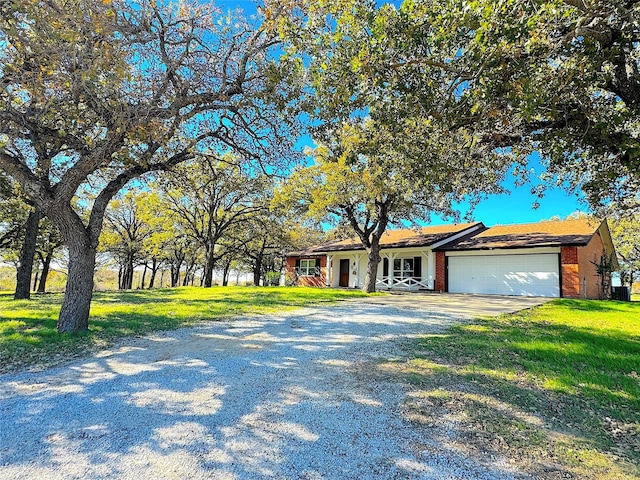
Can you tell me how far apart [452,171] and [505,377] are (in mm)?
4172

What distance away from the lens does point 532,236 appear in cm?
1841

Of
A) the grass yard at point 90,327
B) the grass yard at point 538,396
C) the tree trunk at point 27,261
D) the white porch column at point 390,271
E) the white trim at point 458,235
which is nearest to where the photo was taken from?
the grass yard at point 538,396

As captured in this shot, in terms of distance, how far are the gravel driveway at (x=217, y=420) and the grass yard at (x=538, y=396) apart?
363 mm

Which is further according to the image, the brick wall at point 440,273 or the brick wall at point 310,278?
the brick wall at point 310,278

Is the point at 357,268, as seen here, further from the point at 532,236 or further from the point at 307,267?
the point at 532,236

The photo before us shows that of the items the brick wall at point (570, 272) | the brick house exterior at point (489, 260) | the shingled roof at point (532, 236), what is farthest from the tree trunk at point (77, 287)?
the brick wall at point (570, 272)

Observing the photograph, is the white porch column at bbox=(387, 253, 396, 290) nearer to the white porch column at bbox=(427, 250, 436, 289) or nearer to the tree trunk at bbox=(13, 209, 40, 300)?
the white porch column at bbox=(427, 250, 436, 289)

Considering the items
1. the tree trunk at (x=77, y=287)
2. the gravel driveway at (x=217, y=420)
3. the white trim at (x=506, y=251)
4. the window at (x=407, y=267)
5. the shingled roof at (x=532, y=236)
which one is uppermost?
the shingled roof at (x=532, y=236)

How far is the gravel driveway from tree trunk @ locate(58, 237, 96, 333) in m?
1.50

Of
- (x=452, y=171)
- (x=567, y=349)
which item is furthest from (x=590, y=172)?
(x=567, y=349)

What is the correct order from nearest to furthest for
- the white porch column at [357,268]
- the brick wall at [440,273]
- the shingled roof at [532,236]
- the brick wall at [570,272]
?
the brick wall at [570,272] < the shingled roof at [532,236] < the brick wall at [440,273] < the white porch column at [357,268]

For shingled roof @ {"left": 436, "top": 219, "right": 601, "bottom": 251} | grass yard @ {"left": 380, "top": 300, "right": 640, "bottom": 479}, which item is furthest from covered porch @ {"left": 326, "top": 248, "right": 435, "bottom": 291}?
grass yard @ {"left": 380, "top": 300, "right": 640, "bottom": 479}

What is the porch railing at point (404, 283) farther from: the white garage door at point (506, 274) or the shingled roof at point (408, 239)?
the shingled roof at point (408, 239)

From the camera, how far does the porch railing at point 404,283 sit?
2097 centimetres
